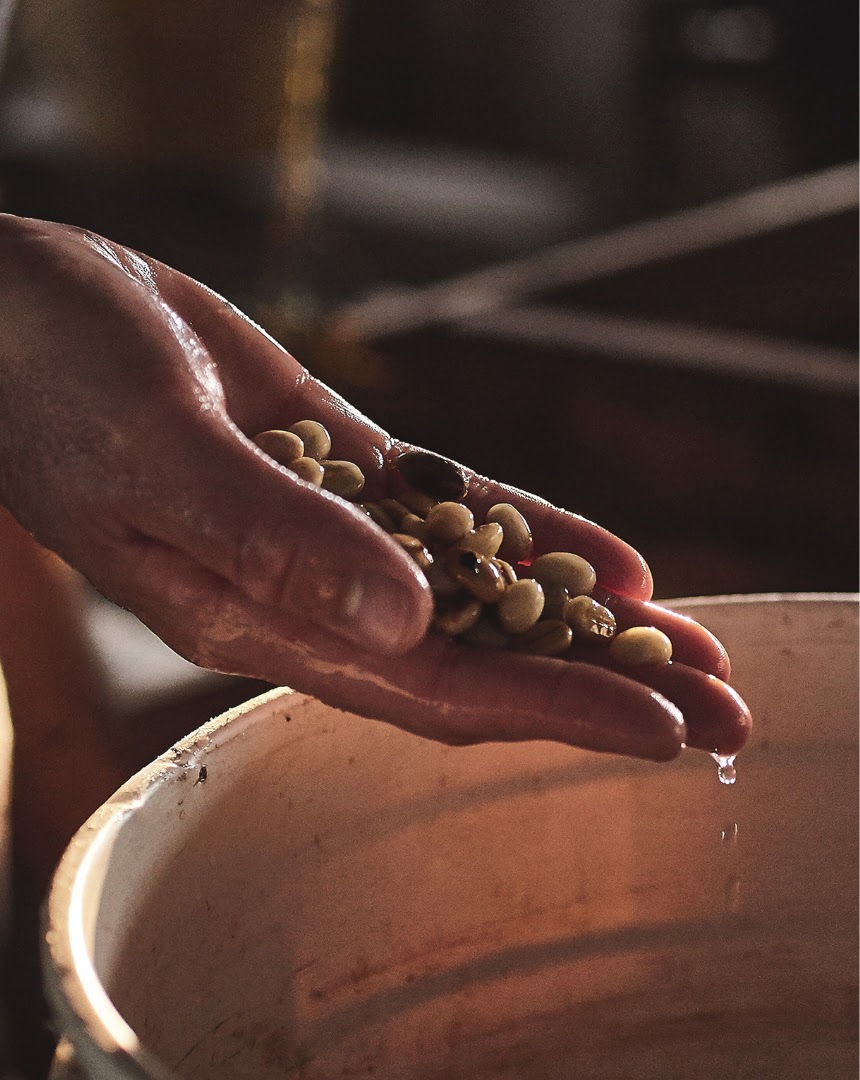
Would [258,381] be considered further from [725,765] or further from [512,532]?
[725,765]

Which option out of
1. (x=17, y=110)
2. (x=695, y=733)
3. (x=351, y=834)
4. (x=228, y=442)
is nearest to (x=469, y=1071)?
(x=351, y=834)

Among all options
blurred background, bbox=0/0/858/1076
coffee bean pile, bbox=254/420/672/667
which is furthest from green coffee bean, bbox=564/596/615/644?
blurred background, bbox=0/0/858/1076

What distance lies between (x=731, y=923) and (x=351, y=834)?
0.27 metres

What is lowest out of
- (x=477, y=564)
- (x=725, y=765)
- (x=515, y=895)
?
(x=515, y=895)

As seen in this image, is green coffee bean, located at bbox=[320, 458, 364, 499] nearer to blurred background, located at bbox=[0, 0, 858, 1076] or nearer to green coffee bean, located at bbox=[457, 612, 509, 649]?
green coffee bean, located at bbox=[457, 612, 509, 649]

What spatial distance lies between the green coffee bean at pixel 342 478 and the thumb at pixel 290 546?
0.12 m

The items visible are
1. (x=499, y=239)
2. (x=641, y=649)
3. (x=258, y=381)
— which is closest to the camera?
(x=641, y=649)

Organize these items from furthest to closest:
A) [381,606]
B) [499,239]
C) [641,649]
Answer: [499,239], [641,649], [381,606]

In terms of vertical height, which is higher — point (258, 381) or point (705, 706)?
point (258, 381)

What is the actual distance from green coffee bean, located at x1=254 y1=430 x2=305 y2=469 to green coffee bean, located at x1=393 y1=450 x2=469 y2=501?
0.06 metres

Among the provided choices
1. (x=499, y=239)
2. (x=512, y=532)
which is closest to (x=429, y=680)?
(x=512, y=532)

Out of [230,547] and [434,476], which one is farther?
[434,476]

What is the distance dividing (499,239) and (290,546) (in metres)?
3.43

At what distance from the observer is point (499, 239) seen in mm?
3844
